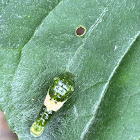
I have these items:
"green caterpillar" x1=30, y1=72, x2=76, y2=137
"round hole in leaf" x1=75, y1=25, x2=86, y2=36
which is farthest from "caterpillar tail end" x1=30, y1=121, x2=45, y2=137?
"round hole in leaf" x1=75, y1=25, x2=86, y2=36

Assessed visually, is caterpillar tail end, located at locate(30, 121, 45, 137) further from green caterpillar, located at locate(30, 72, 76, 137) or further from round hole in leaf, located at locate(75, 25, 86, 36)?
round hole in leaf, located at locate(75, 25, 86, 36)

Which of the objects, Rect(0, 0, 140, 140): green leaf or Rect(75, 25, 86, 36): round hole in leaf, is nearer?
Rect(0, 0, 140, 140): green leaf

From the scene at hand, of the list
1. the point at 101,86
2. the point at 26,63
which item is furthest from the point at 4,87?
the point at 101,86

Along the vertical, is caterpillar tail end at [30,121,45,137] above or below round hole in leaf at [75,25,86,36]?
below

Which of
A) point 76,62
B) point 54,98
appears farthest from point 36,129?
point 76,62

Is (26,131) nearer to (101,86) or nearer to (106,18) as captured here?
(101,86)

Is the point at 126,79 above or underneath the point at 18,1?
underneath

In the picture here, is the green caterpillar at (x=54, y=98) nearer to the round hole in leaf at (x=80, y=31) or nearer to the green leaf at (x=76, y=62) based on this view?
the green leaf at (x=76, y=62)
